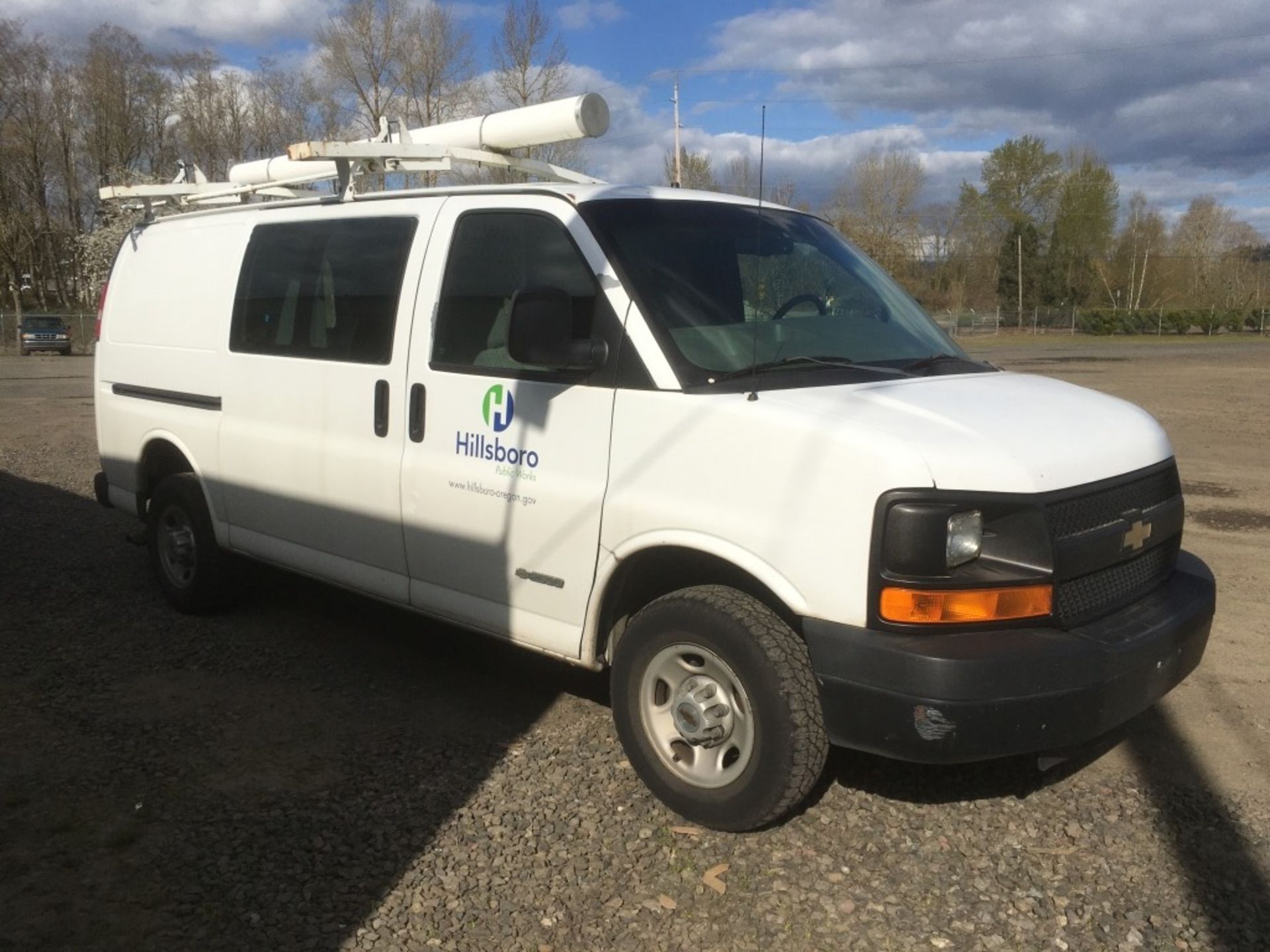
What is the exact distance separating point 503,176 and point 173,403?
2.19 metres

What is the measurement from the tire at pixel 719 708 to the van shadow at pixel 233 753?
59cm

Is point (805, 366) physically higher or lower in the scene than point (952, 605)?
higher

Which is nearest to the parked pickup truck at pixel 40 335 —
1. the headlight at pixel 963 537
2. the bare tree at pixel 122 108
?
the bare tree at pixel 122 108

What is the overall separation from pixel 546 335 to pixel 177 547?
337cm

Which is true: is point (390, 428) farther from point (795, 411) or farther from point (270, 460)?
point (795, 411)

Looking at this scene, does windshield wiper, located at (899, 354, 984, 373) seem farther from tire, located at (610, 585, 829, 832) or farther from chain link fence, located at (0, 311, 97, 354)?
chain link fence, located at (0, 311, 97, 354)

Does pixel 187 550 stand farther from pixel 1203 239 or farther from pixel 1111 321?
pixel 1203 239

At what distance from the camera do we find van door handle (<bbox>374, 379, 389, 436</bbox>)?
4.52m

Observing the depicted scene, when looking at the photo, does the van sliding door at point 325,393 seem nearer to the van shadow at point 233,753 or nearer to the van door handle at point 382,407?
the van door handle at point 382,407

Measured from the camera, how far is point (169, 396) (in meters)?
5.89

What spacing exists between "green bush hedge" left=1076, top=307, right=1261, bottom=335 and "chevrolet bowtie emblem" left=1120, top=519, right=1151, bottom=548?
6652 cm

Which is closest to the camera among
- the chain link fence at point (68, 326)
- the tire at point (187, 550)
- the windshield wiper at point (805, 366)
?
the windshield wiper at point (805, 366)

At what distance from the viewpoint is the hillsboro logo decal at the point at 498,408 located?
13.4 ft

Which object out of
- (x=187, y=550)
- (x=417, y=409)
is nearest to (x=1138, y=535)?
(x=417, y=409)
